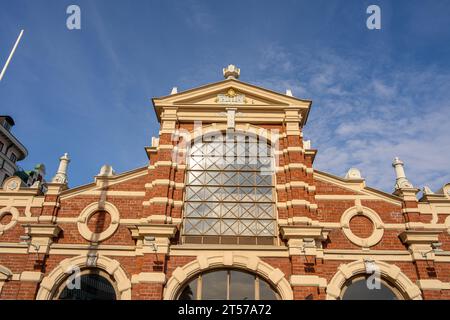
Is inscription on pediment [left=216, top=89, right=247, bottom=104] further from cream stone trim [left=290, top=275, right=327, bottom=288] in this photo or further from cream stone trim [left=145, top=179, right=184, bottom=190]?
cream stone trim [left=290, top=275, right=327, bottom=288]

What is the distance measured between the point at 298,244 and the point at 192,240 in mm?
3626

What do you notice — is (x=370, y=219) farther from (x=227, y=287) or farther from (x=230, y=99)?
(x=230, y=99)

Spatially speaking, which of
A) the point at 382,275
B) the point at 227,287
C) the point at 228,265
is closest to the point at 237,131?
the point at 228,265

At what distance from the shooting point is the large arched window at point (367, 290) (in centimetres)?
1223

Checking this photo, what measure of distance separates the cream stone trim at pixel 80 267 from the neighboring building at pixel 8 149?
27.4 meters

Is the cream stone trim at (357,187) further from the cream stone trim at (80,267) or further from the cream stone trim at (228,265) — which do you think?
the cream stone trim at (80,267)

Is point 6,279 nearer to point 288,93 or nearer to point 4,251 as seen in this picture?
point 4,251

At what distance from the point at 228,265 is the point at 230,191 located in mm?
2923

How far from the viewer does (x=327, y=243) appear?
12961mm

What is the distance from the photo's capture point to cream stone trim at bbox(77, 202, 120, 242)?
13219mm

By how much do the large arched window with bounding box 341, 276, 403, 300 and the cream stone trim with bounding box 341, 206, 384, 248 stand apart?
122 centimetres

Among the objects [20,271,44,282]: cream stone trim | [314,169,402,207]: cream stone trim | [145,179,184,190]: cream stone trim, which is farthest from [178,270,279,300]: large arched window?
[20,271,44,282]: cream stone trim
